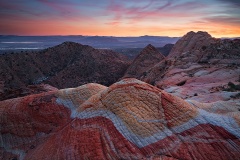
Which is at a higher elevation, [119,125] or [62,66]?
[119,125]

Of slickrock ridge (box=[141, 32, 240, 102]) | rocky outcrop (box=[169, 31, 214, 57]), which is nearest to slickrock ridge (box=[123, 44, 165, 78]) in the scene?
rocky outcrop (box=[169, 31, 214, 57])

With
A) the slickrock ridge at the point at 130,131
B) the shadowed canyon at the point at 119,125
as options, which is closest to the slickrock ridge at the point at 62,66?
the shadowed canyon at the point at 119,125

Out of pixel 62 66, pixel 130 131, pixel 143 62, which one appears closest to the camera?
pixel 130 131

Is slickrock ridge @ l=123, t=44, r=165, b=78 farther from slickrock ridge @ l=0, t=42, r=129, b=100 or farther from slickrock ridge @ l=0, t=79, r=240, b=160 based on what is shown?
slickrock ridge @ l=0, t=79, r=240, b=160

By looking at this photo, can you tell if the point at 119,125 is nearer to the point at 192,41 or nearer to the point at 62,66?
the point at 192,41

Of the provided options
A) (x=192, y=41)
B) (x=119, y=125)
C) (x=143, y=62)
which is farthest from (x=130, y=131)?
(x=143, y=62)

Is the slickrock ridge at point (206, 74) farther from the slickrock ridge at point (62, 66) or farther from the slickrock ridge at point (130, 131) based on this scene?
the slickrock ridge at point (62, 66)
